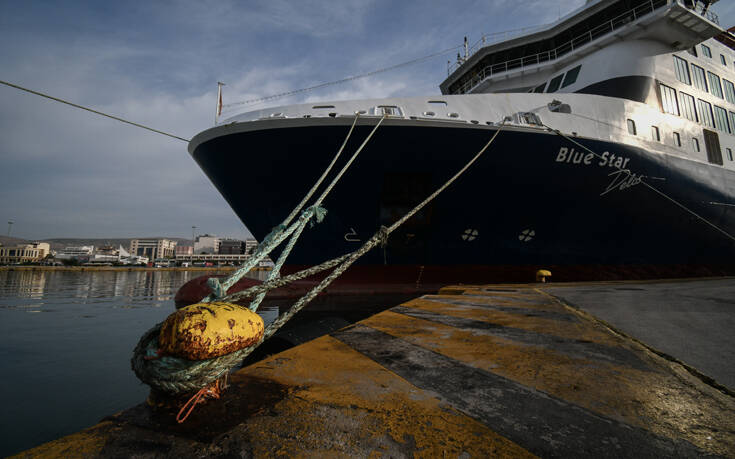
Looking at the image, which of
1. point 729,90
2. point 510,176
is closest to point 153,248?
point 510,176

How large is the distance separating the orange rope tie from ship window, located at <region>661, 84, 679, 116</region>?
1382 cm

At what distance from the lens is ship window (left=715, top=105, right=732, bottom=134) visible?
1173 cm

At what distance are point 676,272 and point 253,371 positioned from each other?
12861mm

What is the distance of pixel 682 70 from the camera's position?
11266 mm

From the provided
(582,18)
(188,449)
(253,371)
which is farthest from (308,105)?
(582,18)

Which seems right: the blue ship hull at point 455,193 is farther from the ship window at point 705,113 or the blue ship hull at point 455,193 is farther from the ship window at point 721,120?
the ship window at point 721,120

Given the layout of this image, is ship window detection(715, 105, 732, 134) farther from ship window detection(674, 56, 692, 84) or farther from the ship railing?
the ship railing

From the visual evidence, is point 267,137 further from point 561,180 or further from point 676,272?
point 676,272

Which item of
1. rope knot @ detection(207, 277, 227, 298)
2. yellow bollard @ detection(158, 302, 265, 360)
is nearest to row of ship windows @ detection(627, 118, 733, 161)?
rope knot @ detection(207, 277, 227, 298)

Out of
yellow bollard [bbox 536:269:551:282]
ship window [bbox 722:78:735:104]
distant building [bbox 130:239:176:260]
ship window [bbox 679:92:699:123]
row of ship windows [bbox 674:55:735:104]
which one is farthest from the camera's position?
distant building [bbox 130:239:176:260]

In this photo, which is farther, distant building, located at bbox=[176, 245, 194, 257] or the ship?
distant building, located at bbox=[176, 245, 194, 257]

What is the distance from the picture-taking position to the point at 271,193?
748 cm

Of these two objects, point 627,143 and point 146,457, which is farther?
point 627,143

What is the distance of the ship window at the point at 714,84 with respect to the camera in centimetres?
1231
